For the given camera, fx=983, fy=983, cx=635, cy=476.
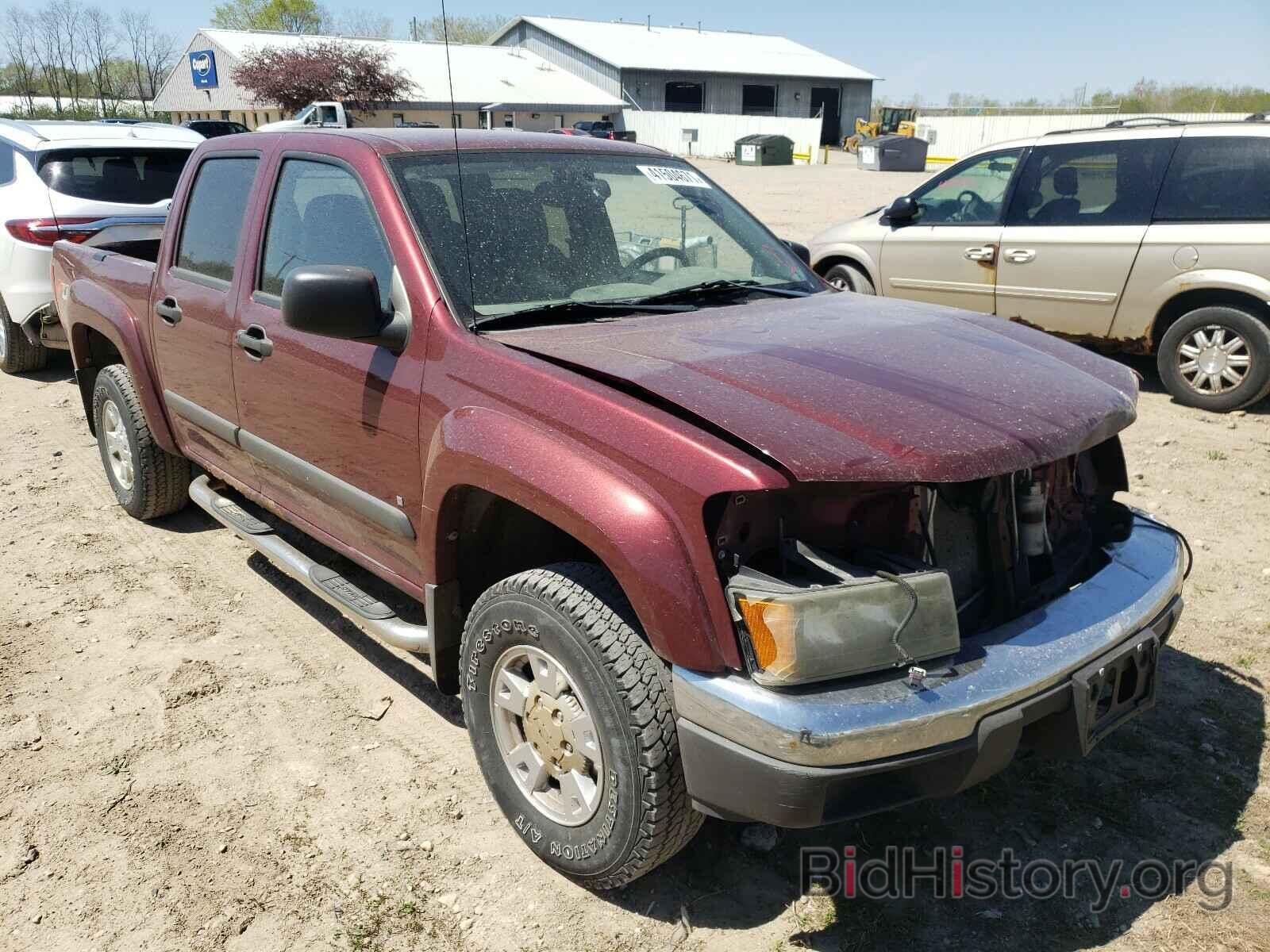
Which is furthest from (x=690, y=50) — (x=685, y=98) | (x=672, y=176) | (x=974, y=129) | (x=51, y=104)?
(x=672, y=176)

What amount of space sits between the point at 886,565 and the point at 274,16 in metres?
82.4

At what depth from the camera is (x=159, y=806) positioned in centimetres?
304

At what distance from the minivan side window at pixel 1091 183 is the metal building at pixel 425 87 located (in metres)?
39.3

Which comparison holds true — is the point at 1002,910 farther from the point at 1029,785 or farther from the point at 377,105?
the point at 377,105

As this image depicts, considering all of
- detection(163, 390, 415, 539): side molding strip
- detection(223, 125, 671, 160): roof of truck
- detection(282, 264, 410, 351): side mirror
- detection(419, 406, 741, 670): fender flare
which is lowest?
detection(163, 390, 415, 539): side molding strip

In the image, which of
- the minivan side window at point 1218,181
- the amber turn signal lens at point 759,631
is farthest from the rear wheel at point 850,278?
the amber turn signal lens at point 759,631

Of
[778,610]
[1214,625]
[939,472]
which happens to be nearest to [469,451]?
[778,610]

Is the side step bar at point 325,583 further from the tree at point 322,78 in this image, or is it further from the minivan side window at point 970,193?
the tree at point 322,78

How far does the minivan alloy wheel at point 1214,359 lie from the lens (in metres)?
6.82

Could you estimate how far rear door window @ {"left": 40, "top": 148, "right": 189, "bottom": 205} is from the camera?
7.80 m

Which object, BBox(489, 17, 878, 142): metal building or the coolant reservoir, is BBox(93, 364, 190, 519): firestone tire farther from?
BBox(489, 17, 878, 142): metal building

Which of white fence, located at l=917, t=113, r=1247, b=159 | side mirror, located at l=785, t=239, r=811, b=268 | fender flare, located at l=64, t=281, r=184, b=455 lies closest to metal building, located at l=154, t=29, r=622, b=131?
white fence, located at l=917, t=113, r=1247, b=159

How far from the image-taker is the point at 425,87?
Answer: 4750cm

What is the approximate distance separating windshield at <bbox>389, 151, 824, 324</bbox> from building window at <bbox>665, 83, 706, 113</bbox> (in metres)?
56.4
